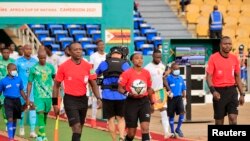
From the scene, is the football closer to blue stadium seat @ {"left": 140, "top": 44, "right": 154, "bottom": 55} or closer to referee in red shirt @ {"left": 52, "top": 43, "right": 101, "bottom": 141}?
referee in red shirt @ {"left": 52, "top": 43, "right": 101, "bottom": 141}

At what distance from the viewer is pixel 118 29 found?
2364cm

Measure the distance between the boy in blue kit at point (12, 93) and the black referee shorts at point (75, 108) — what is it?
2920mm

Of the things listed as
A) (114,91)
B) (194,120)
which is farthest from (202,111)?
(114,91)

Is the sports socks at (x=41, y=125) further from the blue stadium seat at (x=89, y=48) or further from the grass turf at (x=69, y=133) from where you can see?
the blue stadium seat at (x=89, y=48)

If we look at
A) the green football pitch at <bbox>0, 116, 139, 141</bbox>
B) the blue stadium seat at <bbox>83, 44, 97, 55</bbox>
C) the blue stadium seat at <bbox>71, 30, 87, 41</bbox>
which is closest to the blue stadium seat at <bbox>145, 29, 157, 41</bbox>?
the blue stadium seat at <bbox>71, 30, 87, 41</bbox>

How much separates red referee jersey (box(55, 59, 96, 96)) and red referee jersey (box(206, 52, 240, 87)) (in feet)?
7.90

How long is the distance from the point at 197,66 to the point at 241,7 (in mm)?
15442

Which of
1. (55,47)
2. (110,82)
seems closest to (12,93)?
(110,82)

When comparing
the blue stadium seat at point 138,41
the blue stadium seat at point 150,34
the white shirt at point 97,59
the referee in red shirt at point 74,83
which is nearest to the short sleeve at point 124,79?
the referee in red shirt at point 74,83

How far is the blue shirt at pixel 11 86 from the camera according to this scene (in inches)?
688

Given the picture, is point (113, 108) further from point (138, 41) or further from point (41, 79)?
point (138, 41)

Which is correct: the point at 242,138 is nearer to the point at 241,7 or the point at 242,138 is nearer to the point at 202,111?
the point at 202,111

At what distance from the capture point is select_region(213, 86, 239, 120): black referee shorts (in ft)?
50.5

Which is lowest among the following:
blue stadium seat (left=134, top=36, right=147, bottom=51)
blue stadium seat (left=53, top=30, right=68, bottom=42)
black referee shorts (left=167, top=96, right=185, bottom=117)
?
black referee shorts (left=167, top=96, right=185, bottom=117)
